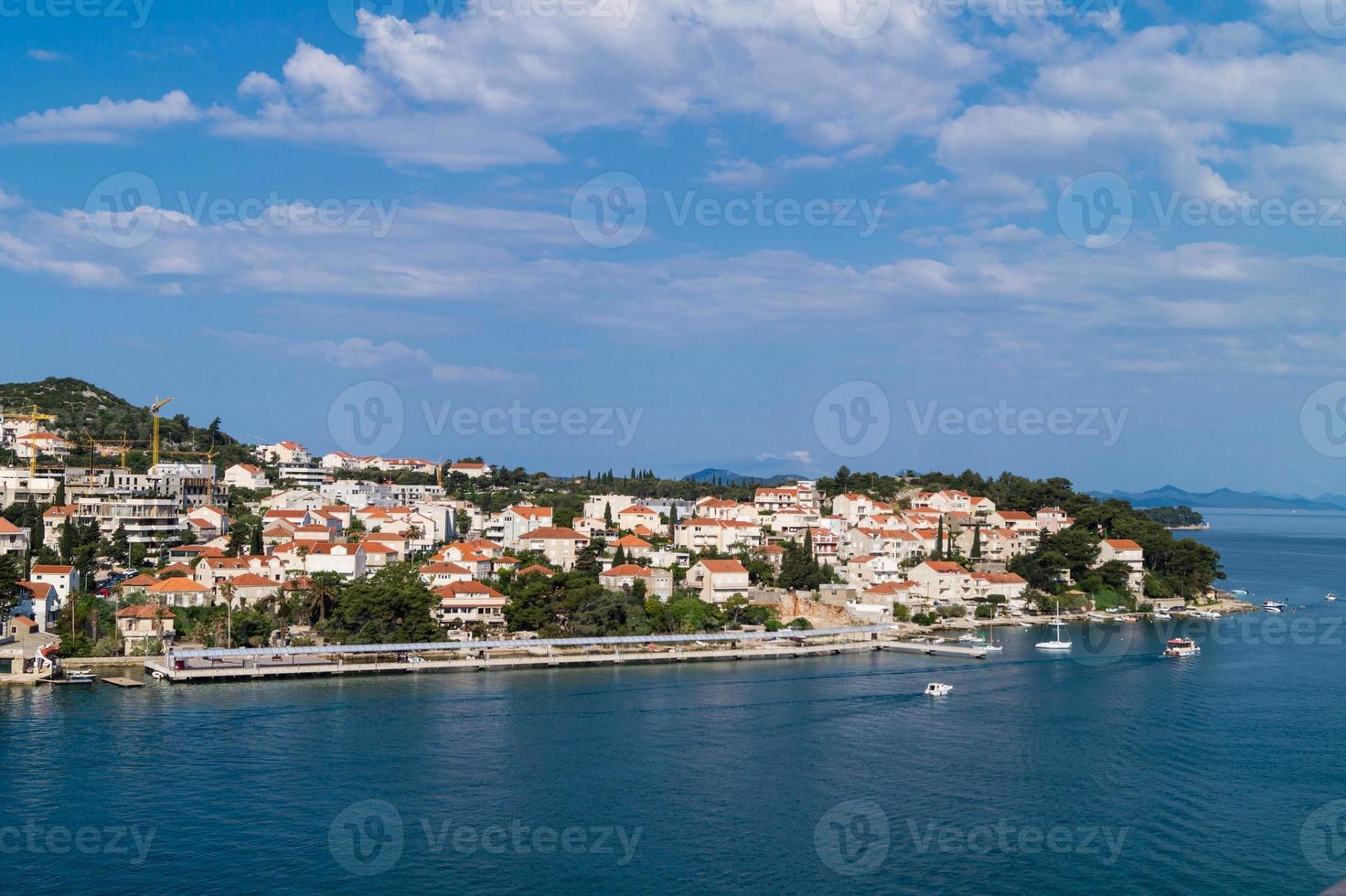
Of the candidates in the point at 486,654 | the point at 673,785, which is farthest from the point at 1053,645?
the point at 673,785

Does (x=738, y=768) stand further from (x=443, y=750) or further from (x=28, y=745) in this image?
(x=28, y=745)

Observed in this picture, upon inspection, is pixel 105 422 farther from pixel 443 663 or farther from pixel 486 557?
pixel 443 663

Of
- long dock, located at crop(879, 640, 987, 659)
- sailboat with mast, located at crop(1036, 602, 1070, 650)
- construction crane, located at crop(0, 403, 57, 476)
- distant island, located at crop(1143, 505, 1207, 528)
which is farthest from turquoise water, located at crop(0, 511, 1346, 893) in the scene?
distant island, located at crop(1143, 505, 1207, 528)

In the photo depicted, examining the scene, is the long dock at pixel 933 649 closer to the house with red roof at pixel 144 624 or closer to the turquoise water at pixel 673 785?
the turquoise water at pixel 673 785

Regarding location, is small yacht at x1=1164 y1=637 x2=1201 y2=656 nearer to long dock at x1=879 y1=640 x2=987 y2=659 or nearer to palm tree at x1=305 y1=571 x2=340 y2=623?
long dock at x1=879 y1=640 x2=987 y2=659

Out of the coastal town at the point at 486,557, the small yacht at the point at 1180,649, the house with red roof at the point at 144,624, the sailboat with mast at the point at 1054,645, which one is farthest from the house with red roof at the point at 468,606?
the small yacht at the point at 1180,649

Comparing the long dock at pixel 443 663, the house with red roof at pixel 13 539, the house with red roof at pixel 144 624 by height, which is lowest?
the long dock at pixel 443 663

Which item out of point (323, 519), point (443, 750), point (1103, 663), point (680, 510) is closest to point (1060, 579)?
point (1103, 663)
